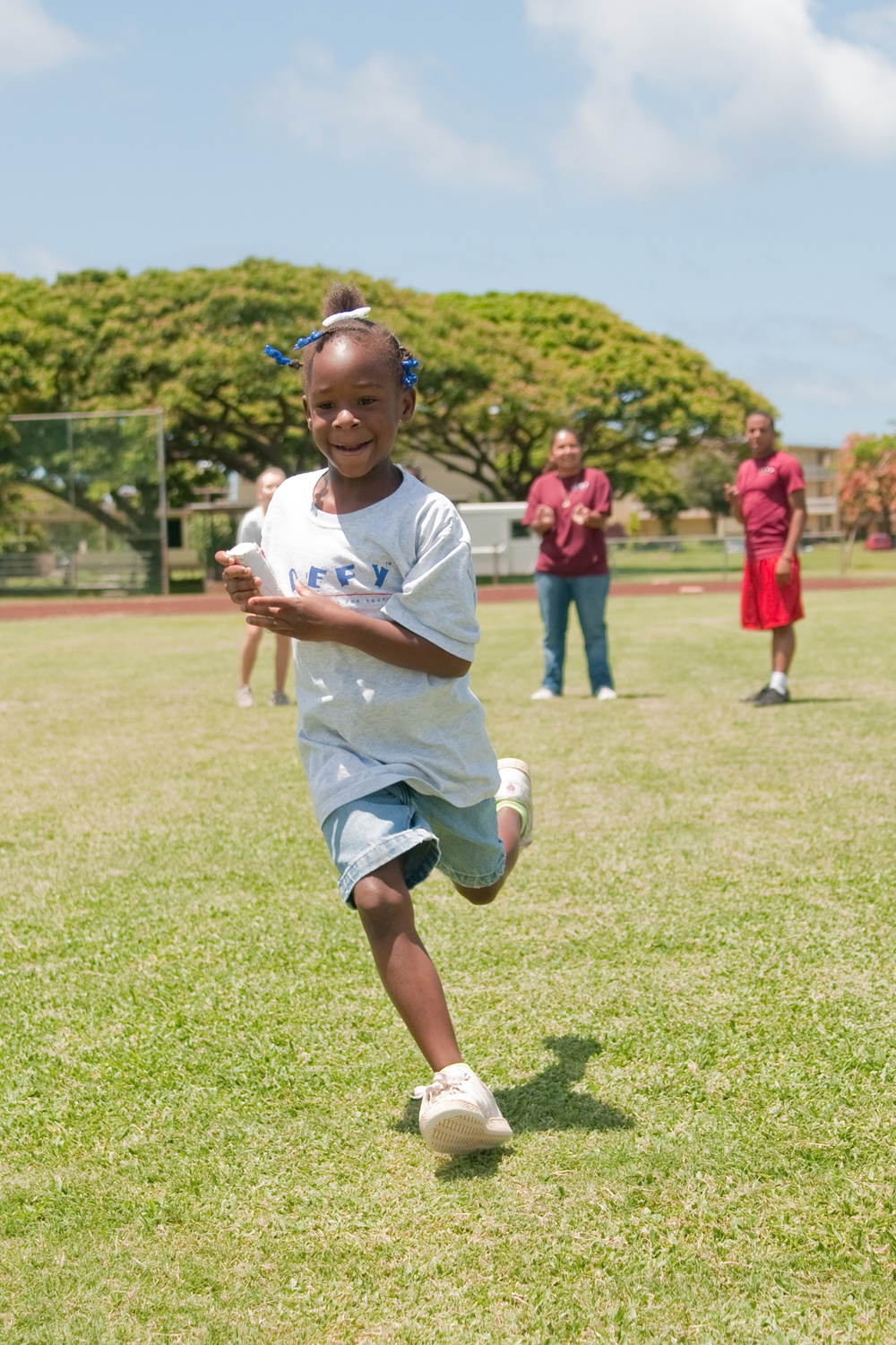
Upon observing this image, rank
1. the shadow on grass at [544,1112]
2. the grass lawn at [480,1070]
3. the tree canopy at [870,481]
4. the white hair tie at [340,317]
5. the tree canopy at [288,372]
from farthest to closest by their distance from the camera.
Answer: the tree canopy at [870,481] < the tree canopy at [288,372] < the white hair tie at [340,317] < the shadow on grass at [544,1112] < the grass lawn at [480,1070]

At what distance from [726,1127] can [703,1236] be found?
472mm

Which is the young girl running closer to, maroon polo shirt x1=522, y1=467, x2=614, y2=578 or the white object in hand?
the white object in hand

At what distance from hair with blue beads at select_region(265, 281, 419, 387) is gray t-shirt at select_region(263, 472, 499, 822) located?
288 millimetres

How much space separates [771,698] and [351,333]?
23.5 ft

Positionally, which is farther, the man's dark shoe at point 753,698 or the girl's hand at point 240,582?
the man's dark shoe at point 753,698

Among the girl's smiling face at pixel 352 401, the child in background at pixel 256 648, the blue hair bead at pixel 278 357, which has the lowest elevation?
the child in background at pixel 256 648

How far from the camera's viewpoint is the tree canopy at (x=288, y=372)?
3400cm

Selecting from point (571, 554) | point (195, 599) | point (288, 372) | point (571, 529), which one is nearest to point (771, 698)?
point (571, 554)

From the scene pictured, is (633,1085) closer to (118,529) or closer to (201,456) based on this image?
(118,529)

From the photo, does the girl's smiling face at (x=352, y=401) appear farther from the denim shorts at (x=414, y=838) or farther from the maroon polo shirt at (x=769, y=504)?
the maroon polo shirt at (x=769, y=504)

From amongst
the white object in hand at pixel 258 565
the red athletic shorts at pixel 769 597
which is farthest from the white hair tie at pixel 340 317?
the red athletic shorts at pixel 769 597

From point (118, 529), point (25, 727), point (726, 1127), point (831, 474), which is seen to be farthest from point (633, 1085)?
point (831, 474)

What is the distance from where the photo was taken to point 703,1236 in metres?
2.46

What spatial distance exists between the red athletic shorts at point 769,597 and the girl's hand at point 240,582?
699 centimetres
